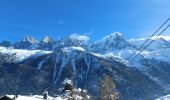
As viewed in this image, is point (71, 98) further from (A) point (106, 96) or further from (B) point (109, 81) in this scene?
(B) point (109, 81)

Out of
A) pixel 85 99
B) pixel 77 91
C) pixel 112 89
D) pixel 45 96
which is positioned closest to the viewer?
pixel 77 91

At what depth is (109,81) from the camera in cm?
9588

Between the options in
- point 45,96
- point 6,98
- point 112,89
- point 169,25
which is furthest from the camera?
point 45,96

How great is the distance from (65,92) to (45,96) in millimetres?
80802

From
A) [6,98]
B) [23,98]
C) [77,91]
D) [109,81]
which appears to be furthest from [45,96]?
[77,91]

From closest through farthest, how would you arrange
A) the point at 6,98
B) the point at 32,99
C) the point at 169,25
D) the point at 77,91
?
1. the point at 169,25
2. the point at 77,91
3. the point at 6,98
4. the point at 32,99

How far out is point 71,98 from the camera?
68.4 meters

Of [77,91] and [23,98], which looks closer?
[77,91]

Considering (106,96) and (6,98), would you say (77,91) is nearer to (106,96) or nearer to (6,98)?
(106,96)

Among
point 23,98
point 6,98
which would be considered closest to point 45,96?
point 23,98

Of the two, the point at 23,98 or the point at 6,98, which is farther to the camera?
the point at 23,98

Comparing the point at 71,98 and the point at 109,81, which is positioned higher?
the point at 109,81

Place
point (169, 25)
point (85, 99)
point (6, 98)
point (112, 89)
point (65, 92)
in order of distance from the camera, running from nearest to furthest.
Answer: point (169, 25)
point (65, 92)
point (85, 99)
point (112, 89)
point (6, 98)

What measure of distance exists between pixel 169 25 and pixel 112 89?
213 ft
